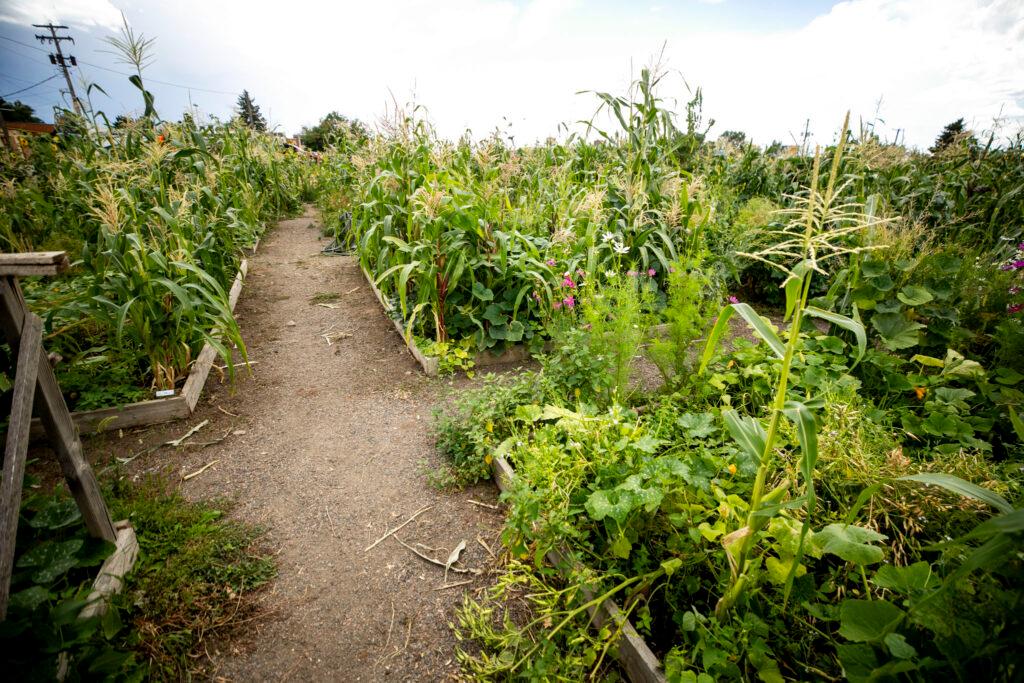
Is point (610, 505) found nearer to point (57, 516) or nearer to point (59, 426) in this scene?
point (59, 426)

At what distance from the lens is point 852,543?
4.09 ft

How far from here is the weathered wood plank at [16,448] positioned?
1.38 metres

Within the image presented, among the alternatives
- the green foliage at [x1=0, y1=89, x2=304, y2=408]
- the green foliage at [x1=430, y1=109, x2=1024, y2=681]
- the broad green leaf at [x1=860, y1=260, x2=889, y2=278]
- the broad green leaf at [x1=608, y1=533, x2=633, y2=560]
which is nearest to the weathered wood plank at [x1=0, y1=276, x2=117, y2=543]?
the green foliage at [x1=0, y1=89, x2=304, y2=408]

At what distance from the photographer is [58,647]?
52.8 inches

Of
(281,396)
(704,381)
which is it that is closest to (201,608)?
(281,396)

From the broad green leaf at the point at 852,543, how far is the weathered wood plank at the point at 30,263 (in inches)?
108

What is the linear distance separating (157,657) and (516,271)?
3.33 meters

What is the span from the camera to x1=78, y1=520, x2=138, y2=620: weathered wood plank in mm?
1708

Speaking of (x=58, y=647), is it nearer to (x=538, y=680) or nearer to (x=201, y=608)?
(x=201, y=608)

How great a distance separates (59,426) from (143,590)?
0.84m

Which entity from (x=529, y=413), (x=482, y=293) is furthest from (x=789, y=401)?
(x=482, y=293)

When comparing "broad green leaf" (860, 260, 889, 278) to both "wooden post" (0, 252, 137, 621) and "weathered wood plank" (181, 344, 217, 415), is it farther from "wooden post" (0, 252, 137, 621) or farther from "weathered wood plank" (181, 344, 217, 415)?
"weathered wood plank" (181, 344, 217, 415)

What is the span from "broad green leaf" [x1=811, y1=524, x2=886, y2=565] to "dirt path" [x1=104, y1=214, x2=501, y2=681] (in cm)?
157

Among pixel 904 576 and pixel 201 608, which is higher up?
pixel 904 576
